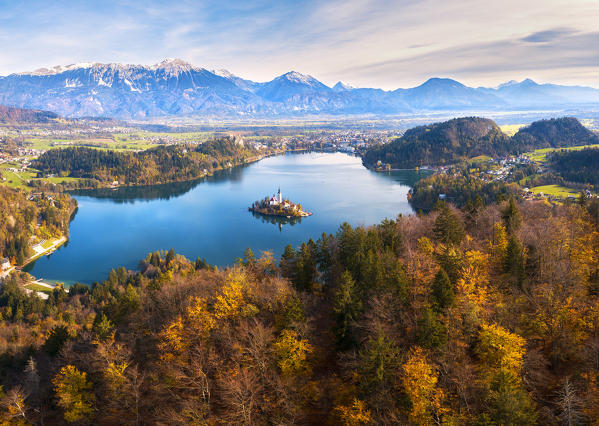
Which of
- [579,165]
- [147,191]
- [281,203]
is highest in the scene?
[579,165]

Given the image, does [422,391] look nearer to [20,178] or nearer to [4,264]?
[4,264]

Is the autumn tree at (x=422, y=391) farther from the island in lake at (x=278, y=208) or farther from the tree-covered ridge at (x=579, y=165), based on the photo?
the tree-covered ridge at (x=579, y=165)

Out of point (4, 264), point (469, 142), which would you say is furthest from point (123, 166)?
point (469, 142)

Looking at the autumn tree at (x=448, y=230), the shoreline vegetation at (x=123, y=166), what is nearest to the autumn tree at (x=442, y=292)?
the autumn tree at (x=448, y=230)

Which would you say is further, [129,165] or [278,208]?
[129,165]

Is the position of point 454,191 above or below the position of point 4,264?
above

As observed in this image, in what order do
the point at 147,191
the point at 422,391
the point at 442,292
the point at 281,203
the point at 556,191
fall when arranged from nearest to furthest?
1. the point at 422,391
2. the point at 442,292
3. the point at 556,191
4. the point at 281,203
5. the point at 147,191

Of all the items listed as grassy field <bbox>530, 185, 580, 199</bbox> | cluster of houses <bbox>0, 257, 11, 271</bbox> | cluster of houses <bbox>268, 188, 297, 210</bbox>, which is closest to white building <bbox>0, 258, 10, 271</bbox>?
cluster of houses <bbox>0, 257, 11, 271</bbox>

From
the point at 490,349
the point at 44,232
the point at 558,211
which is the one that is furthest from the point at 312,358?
the point at 44,232
